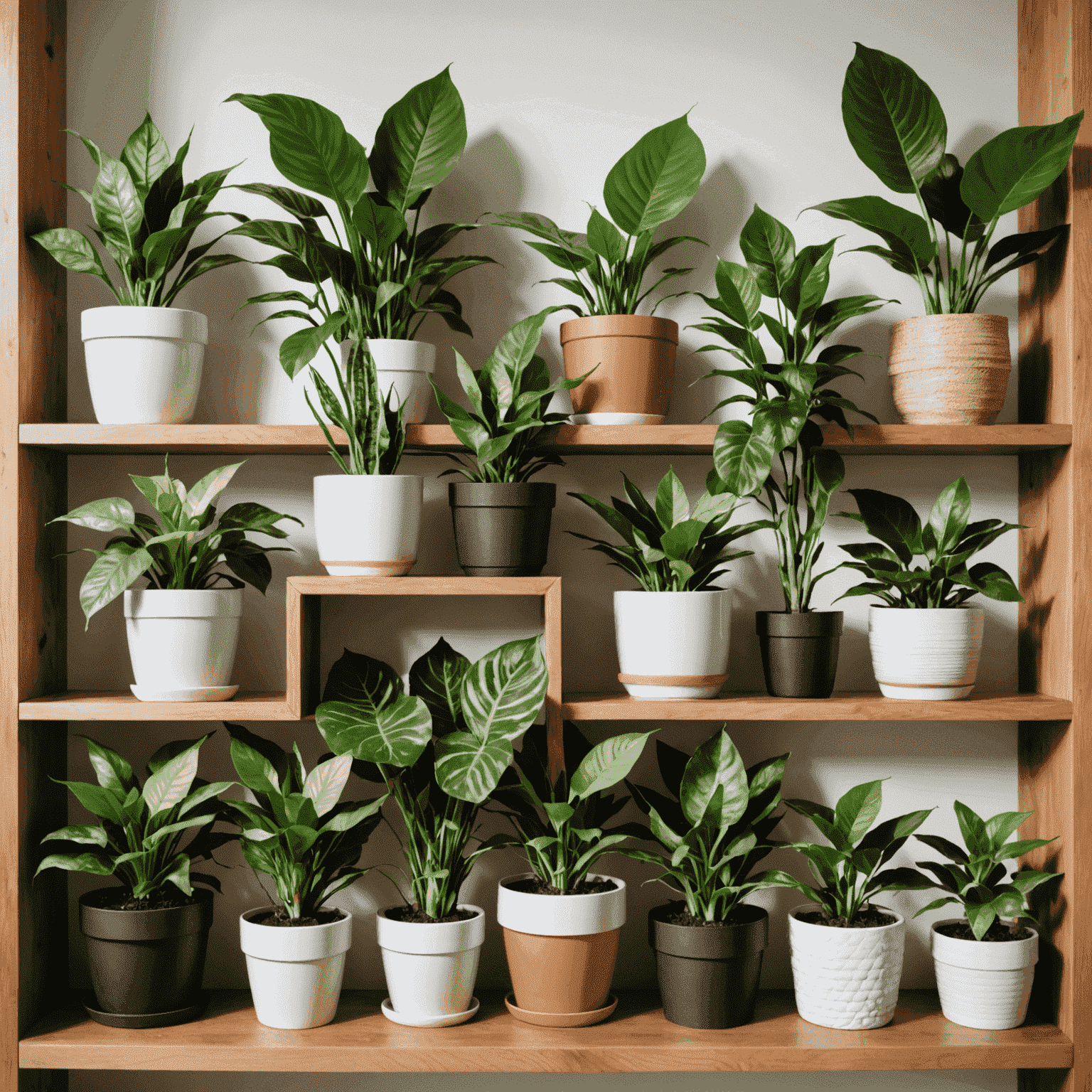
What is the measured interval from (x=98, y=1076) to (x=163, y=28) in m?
2.13

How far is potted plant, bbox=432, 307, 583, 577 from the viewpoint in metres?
1.54

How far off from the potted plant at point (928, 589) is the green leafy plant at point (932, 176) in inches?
15.5

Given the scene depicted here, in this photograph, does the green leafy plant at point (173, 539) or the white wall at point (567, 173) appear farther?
the white wall at point (567, 173)

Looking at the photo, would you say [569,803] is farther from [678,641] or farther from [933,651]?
[933,651]

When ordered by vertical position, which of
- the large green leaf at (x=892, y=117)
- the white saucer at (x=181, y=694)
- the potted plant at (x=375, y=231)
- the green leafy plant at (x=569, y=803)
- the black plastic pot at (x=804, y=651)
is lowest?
the green leafy plant at (x=569, y=803)

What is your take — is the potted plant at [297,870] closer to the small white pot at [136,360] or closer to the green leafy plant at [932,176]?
the small white pot at [136,360]

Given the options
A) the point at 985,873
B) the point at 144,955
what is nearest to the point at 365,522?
the point at 144,955

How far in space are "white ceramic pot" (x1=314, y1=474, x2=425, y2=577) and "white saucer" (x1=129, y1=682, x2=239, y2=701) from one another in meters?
0.30

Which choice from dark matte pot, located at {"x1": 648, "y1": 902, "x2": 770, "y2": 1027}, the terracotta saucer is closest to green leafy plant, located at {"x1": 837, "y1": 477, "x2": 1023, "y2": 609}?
dark matte pot, located at {"x1": 648, "y1": 902, "x2": 770, "y2": 1027}

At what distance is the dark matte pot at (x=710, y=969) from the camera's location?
59.1 inches

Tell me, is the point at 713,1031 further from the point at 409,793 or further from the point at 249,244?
the point at 249,244

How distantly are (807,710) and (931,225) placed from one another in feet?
3.01

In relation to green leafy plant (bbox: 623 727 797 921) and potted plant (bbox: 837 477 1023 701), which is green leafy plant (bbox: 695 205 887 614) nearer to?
potted plant (bbox: 837 477 1023 701)

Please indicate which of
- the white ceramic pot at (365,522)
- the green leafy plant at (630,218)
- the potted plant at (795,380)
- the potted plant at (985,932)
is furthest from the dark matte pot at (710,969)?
the green leafy plant at (630,218)
